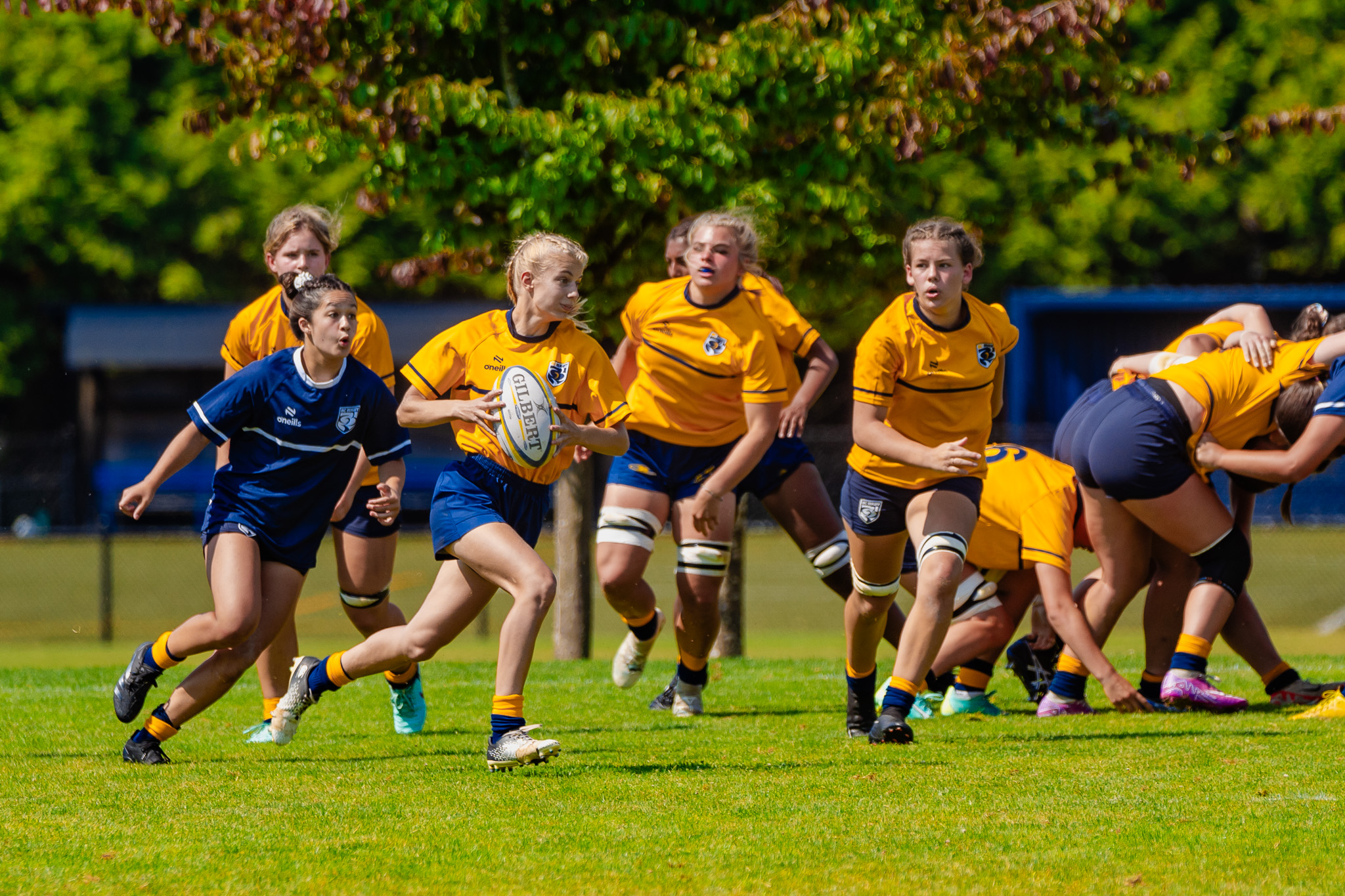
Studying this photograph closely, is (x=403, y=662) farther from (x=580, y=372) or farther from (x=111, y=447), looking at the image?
(x=111, y=447)

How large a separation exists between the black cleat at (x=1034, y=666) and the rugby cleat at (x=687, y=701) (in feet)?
5.40

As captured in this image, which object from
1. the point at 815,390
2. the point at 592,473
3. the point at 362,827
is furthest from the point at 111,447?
the point at 362,827

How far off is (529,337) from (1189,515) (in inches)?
124

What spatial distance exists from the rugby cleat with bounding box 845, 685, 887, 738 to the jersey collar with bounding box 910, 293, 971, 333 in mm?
1596

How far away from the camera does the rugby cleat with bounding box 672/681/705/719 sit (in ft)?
25.2

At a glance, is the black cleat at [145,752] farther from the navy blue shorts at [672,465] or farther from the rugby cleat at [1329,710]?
the rugby cleat at [1329,710]

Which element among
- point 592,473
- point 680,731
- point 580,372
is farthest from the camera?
point 592,473

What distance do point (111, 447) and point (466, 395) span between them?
24.1 meters

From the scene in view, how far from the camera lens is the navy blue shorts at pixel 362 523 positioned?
277 inches

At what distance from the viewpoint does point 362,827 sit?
15.8 ft

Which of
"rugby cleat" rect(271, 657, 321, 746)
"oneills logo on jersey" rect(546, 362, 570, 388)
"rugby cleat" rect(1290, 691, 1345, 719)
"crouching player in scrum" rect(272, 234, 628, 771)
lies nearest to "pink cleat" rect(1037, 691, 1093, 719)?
"rugby cleat" rect(1290, 691, 1345, 719)

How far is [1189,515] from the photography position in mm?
7160

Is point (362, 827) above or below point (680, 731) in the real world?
above

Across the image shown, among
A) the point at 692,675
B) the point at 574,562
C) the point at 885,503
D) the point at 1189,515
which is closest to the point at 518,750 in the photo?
the point at 885,503
